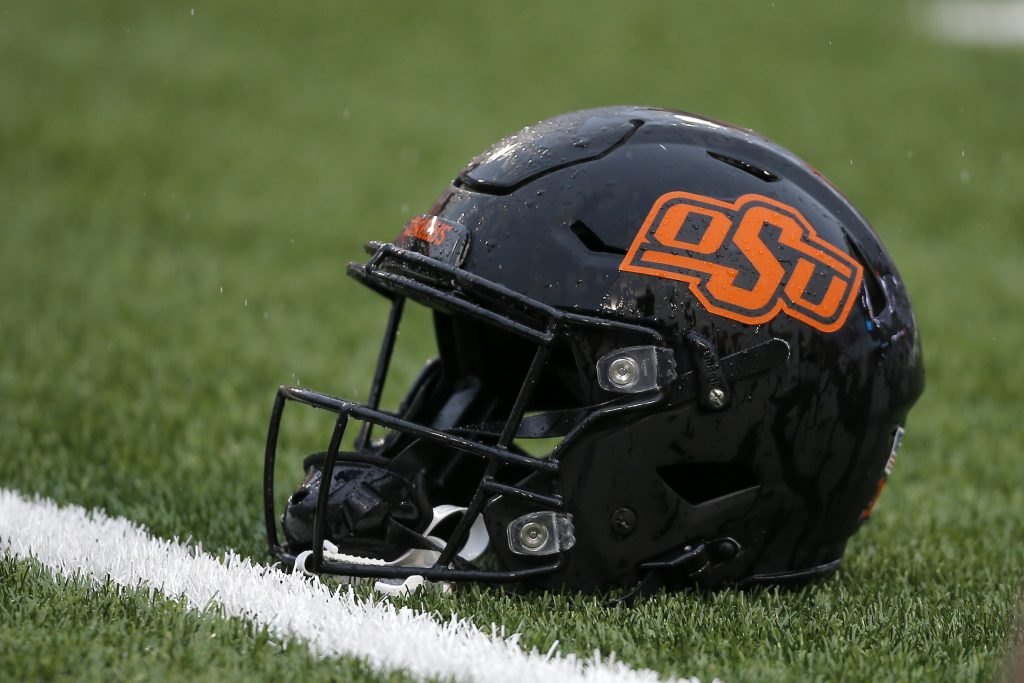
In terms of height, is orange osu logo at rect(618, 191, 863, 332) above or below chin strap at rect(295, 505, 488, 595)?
above

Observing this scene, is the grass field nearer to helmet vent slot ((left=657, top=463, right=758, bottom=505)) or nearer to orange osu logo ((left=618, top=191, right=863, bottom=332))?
helmet vent slot ((left=657, top=463, right=758, bottom=505))

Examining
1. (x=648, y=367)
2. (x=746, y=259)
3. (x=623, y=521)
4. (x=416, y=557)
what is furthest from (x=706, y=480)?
(x=416, y=557)

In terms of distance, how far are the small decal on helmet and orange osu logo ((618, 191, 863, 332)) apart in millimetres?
328

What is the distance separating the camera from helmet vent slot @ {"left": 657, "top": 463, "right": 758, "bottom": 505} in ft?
8.90

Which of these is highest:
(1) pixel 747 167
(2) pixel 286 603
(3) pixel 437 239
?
(1) pixel 747 167

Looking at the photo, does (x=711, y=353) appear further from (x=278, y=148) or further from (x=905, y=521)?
(x=278, y=148)

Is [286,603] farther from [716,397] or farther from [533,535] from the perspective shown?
[716,397]

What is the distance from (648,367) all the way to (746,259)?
1.00ft

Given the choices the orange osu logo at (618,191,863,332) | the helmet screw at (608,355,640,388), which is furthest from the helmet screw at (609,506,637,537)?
the orange osu logo at (618,191,863,332)

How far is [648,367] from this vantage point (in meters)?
2.54

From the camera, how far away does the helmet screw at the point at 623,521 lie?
2.63 metres

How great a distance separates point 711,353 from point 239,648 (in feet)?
3.48

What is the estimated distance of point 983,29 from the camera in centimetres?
1308

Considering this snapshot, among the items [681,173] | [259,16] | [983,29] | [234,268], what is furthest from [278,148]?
[983,29]
